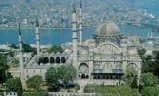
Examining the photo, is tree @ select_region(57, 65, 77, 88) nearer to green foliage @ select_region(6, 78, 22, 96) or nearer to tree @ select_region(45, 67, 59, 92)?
tree @ select_region(45, 67, 59, 92)

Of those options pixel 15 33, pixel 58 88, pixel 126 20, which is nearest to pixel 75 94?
pixel 58 88

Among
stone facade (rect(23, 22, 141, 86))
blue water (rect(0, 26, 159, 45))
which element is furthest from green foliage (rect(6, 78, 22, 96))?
blue water (rect(0, 26, 159, 45))

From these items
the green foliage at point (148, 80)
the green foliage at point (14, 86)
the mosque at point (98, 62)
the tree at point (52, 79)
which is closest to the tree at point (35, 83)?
the tree at point (52, 79)

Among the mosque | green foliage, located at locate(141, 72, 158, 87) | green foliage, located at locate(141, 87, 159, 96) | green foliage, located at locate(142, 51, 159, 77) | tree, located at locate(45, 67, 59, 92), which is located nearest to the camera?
green foliage, located at locate(141, 87, 159, 96)

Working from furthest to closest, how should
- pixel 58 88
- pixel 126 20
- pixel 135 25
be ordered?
pixel 126 20, pixel 135 25, pixel 58 88

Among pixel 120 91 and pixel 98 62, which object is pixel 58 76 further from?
pixel 120 91

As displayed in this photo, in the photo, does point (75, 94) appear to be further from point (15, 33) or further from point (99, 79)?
point (15, 33)
